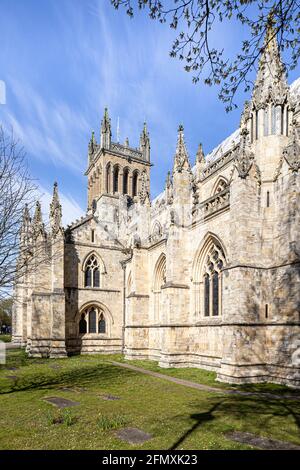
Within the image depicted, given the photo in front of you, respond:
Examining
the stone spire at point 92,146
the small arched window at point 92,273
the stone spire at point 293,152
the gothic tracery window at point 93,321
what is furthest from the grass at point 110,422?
the stone spire at point 92,146

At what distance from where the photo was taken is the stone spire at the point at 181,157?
20828 millimetres

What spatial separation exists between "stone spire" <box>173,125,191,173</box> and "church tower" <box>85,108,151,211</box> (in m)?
20.0

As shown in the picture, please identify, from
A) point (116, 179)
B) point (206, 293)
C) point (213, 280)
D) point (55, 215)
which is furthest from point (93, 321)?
point (116, 179)

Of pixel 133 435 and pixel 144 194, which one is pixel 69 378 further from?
pixel 144 194

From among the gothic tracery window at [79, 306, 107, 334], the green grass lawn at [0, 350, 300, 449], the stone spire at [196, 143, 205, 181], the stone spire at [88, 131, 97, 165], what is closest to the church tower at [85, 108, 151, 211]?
the stone spire at [88, 131, 97, 165]

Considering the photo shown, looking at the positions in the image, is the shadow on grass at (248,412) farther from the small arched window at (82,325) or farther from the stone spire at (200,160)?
the stone spire at (200,160)

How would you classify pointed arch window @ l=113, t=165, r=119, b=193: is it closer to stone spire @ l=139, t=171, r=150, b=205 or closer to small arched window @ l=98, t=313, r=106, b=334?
stone spire @ l=139, t=171, r=150, b=205

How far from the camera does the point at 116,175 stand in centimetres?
4397

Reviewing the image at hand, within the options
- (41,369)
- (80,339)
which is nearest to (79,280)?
(80,339)

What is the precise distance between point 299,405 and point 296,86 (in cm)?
1938

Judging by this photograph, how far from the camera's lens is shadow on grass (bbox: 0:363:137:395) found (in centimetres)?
1325

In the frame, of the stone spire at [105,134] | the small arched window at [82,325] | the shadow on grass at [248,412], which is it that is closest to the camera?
the shadow on grass at [248,412]
